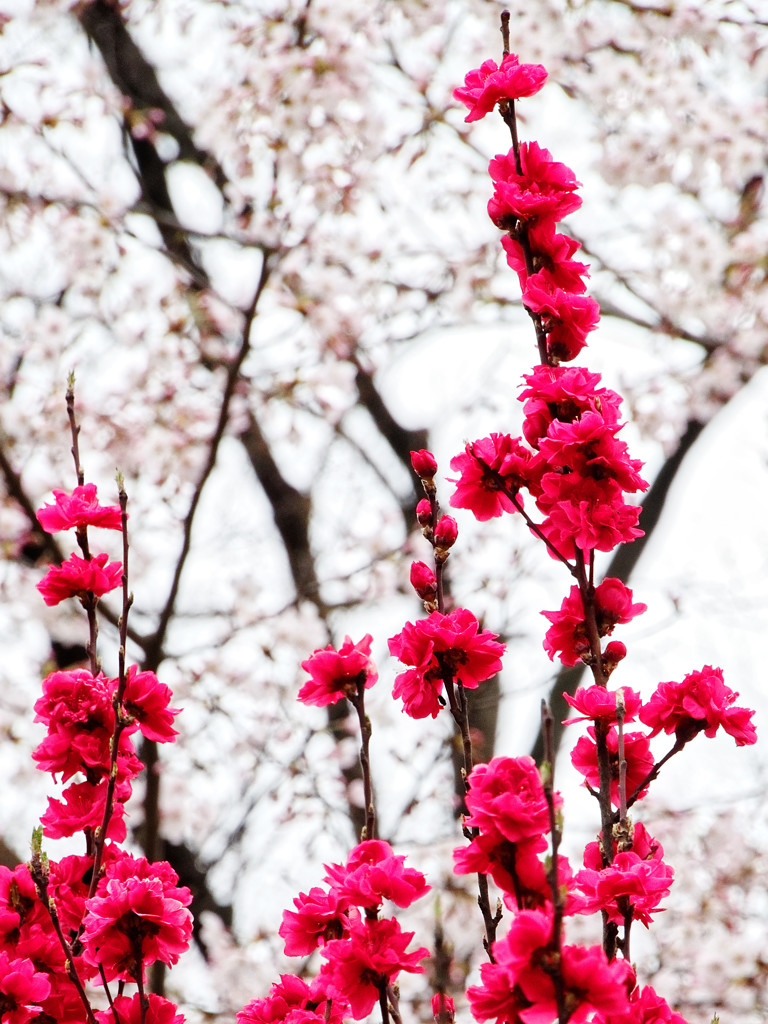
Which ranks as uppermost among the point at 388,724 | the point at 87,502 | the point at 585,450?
the point at 388,724

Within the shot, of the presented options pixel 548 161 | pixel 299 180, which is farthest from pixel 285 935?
pixel 299 180

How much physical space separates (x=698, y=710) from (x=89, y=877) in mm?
864

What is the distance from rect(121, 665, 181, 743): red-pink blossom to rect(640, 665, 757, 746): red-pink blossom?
2.17ft

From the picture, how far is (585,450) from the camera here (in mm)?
1248

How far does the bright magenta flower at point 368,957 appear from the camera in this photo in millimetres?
1058

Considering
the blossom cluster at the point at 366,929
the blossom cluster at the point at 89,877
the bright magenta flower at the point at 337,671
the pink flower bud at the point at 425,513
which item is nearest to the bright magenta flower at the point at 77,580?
the blossom cluster at the point at 89,877

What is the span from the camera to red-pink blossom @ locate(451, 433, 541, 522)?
4.40 ft

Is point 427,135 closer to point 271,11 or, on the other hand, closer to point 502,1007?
point 271,11

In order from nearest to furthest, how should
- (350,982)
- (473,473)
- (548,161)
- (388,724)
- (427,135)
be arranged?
(350,982) → (473,473) → (548,161) → (427,135) → (388,724)

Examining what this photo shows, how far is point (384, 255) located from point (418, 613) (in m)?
2.21

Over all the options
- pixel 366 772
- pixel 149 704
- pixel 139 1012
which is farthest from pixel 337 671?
pixel 139 1012

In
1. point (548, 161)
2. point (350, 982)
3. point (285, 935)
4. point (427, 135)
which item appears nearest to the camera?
point (350, 982)

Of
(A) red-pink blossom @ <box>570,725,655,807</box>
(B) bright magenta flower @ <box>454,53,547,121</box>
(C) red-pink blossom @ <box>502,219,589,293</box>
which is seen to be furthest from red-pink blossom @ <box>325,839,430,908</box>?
(B) bright magenta flower @ <box>454,53,547,121</box>

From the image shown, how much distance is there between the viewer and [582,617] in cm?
136
